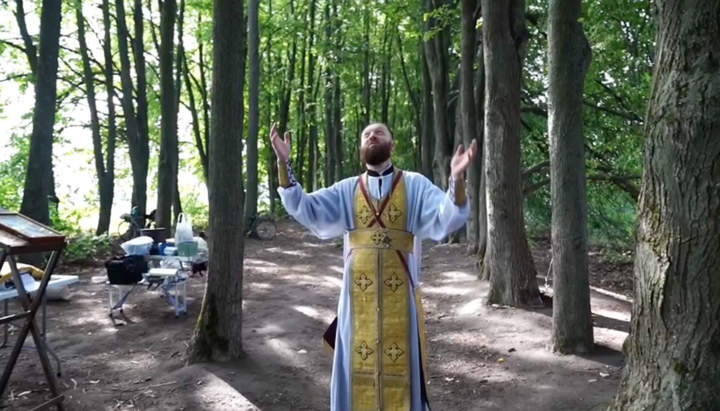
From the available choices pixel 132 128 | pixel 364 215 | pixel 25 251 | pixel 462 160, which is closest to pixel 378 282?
pixel 364 215

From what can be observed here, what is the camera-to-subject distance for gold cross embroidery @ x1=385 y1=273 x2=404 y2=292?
4.23m

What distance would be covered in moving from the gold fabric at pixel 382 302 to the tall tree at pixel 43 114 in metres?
9.03

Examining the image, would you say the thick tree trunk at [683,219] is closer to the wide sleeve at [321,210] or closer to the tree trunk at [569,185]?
the wide sleeve at [321,210]

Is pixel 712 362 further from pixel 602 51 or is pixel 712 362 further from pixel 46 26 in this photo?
pixel 46 26

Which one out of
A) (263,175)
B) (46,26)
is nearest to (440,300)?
(46,26)

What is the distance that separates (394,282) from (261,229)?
16866 mm

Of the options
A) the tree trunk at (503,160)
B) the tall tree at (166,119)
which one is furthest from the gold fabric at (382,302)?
the tall tree at (166,119)

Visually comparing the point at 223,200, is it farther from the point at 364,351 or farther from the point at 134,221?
the point at 134,221

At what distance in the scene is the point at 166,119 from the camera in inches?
627

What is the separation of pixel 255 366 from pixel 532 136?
389 inches

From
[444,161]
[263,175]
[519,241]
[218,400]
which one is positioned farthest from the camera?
[263,175]

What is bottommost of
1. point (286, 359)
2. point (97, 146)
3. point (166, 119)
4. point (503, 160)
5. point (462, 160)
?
point (286, 359)

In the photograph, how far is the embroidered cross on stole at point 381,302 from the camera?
4.20 meters

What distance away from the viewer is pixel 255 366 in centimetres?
634
